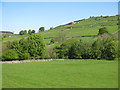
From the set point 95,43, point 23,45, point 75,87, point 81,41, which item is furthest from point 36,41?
point 75,87

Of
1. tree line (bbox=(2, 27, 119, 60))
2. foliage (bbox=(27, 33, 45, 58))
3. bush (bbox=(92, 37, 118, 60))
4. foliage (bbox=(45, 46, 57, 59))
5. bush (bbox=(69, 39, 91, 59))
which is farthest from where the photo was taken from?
foliage (bbox=(45, 46, 57, 59))

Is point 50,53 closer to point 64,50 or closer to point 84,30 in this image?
point 64,50

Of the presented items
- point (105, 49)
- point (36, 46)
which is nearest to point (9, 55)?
point (36, 46)

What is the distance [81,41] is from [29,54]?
A: 1399 cm

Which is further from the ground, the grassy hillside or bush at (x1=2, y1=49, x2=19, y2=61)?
A: the grassy hillside

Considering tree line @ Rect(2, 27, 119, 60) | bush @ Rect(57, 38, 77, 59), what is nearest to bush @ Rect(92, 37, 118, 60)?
tree line @ Rect(2, 27, 119, 60)

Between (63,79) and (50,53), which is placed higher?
(50,53)

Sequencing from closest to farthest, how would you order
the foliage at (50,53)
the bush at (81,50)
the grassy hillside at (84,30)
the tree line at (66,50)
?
the tree line at (66,50) → the bush at (81,50) → the foliage at (50,53) → the grassy hillside at (84,30)

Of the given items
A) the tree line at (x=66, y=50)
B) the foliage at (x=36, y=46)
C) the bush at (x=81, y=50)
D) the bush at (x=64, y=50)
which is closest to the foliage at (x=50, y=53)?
the tree line at (x=66, y=50)

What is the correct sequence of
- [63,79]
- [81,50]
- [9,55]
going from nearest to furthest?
1. [63,79]
2. [9,55]
3. [81,50]

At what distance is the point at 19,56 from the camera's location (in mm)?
44594

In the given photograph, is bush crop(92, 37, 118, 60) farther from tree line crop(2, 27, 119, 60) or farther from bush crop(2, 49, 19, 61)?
bush crop(2, 49, 19, 61)

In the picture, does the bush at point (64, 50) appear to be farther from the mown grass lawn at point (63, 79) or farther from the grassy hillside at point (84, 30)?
the mown grass lawn at point (63, 79)

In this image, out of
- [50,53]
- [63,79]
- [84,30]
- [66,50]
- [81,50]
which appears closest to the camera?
[63,79]
